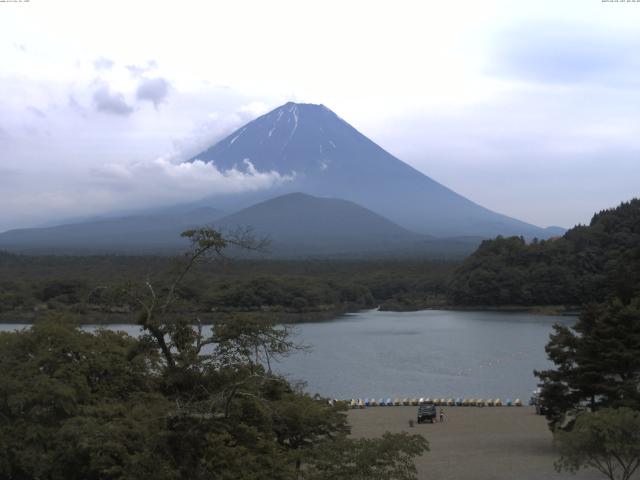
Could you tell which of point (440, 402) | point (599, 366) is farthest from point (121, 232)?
point (599, 366)

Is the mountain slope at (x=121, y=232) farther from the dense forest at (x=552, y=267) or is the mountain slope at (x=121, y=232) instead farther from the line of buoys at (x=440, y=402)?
the line of buoys at (x=440, y=402)

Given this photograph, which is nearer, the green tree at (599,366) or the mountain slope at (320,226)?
the green tree at (599,366)

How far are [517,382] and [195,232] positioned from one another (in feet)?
59.8

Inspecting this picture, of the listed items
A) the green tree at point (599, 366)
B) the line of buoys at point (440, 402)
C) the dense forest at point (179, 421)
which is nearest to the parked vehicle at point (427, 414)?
the line of buoys at point (440, 402)

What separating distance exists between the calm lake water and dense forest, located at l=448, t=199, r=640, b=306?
24.1 ft

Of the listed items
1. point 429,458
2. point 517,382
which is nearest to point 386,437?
point 429,458

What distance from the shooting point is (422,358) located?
89.7ft

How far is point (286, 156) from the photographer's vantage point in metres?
150

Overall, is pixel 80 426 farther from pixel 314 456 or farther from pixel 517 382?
pixel 517 382

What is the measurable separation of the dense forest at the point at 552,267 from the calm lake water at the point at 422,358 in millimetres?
7345

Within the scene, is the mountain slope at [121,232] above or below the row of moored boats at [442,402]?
above

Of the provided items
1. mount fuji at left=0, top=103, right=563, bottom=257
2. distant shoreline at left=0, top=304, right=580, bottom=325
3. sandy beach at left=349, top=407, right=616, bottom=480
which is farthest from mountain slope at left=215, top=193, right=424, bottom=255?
sandy beach at left=349, top=407, right=616, bottom=480

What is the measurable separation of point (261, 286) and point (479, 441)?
3222 centimetres

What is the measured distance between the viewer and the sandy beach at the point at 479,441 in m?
11.0
